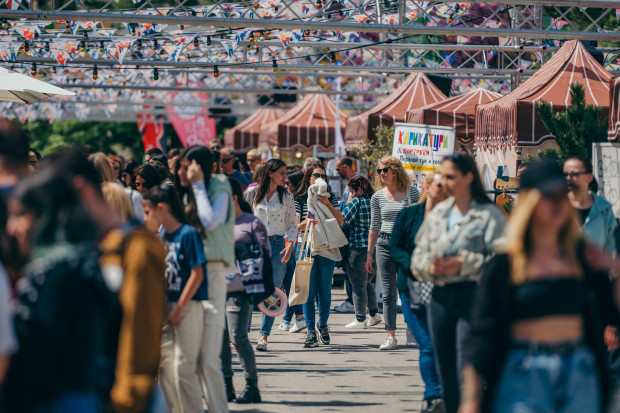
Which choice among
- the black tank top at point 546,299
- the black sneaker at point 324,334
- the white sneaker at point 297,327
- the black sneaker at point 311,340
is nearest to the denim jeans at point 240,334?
the black sneaker at point 311,340

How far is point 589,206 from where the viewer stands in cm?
697

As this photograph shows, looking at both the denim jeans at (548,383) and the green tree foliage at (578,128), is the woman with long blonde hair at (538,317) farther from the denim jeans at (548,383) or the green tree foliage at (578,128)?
the green tree foliage at (578,128)

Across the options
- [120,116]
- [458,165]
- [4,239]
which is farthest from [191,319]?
[120,116]

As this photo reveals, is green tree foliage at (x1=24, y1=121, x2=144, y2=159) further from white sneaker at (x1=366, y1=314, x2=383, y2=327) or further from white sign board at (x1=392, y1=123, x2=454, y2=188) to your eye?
white sneaker at (x1=366, y1=314, x2=383, y2=327)

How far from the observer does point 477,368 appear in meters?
4.43

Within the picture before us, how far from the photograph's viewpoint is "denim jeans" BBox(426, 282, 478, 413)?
6176 mm

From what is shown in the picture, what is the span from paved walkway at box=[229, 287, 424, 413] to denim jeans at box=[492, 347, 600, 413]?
12.7ft

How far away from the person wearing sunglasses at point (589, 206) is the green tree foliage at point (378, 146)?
12277 millimetres

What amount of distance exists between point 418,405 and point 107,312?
191 inches

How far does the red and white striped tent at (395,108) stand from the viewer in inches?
820

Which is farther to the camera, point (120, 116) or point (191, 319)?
point (120, 116)

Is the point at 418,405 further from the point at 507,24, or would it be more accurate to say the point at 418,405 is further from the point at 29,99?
the point at 507,24

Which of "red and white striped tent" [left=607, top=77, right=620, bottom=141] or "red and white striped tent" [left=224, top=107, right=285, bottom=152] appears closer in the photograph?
"red and white striped tent" [left=607, top=77, right=620, bottom=141]

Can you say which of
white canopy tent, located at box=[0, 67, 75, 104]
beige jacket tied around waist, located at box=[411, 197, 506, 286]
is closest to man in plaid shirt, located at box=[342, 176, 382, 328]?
white canopy tent, located at box=[0, 67, 75, 104]
